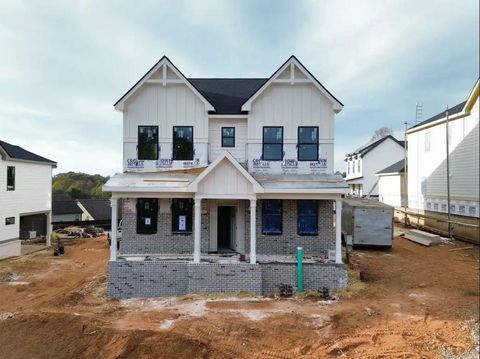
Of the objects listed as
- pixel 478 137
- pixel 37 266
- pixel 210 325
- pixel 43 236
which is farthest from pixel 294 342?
pixel 43 236

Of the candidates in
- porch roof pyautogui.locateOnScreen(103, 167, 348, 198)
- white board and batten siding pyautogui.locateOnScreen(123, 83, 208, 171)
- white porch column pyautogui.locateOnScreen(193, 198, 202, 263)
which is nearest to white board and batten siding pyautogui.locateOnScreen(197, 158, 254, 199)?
porch roof pyautogui.locateOnScreen(103, 167, 348, 198)

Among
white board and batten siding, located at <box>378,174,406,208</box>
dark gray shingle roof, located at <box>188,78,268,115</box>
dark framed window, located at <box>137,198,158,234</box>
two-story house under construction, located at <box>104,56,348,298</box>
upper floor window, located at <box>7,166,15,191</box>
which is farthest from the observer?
white board and batten siding, located at <box>378,174,406,208</box>

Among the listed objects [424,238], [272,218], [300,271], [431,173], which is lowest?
[300,271]

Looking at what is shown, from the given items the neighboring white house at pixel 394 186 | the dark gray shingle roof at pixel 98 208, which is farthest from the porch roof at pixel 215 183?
the dark gray shingle roof at pixel 98 208

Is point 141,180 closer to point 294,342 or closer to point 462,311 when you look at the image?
point 294,342

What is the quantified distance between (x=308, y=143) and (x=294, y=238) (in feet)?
12.5

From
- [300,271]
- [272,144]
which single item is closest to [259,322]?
[300,271]

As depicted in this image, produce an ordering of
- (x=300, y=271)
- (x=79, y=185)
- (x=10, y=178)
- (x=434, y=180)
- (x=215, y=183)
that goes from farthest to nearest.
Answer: (x=79, y=185) → (x=434, y=180) → (x=10, y=178) → (x=215, y=183) → (x=300, y=271)

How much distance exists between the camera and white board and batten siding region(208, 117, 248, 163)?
12.9m

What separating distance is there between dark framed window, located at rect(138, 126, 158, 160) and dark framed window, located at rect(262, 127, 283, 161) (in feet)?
14.2

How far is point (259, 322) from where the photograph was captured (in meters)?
8.55

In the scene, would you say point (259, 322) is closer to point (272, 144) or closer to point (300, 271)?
point (300, 271)

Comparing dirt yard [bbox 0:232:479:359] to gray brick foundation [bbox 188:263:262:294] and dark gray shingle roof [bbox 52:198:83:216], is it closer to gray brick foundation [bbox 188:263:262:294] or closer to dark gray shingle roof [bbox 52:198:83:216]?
gray brick foundation [bbox 188:263:262:294]

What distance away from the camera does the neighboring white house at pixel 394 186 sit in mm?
26266
